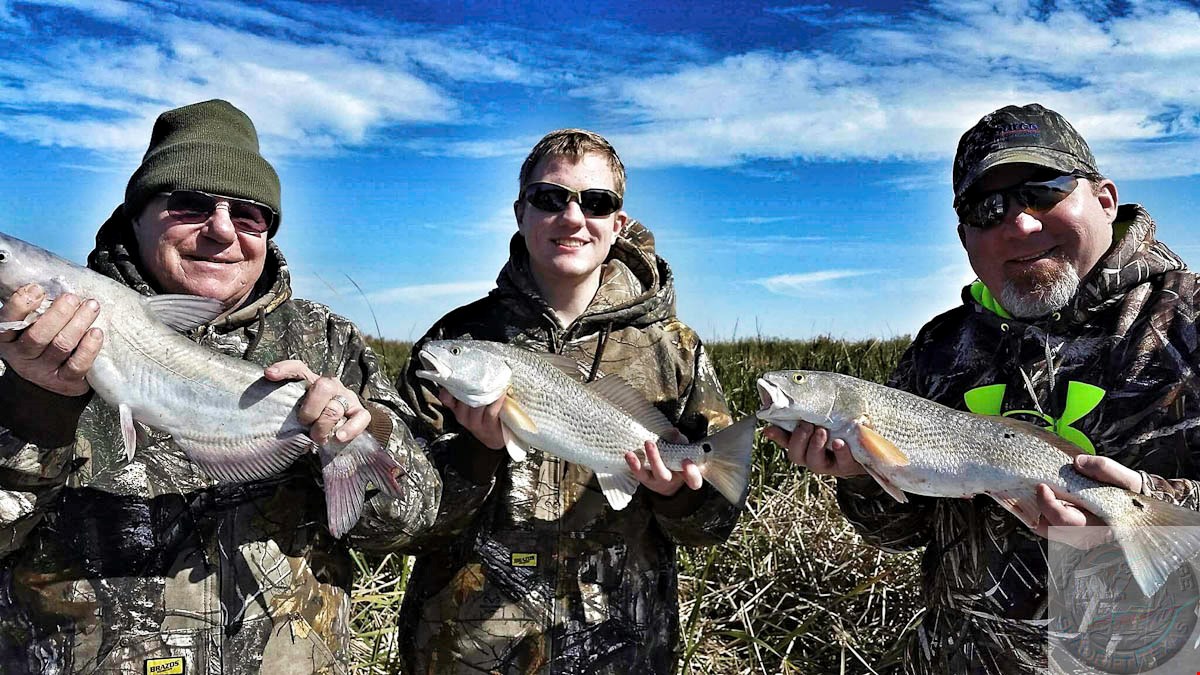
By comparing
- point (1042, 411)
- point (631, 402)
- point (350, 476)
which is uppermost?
point (1042, 411)

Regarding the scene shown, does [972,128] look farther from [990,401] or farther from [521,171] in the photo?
[521,171]

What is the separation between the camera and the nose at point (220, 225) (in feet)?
12.6

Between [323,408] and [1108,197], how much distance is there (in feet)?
11.8

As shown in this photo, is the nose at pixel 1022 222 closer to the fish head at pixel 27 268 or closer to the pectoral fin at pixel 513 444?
the pectoral fin at pixel 513 444

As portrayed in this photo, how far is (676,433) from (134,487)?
7.59 feet

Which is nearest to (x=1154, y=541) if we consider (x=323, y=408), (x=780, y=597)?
(x=323, y=408)

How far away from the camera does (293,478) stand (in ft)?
12.6

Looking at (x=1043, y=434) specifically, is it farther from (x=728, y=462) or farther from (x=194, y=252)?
(x=194, y=252)

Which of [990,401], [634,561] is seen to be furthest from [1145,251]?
[634,561]

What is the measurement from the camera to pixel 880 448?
13.0ft

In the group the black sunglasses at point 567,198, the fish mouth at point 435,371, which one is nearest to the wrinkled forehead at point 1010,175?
the black sunglasses at point 567,198

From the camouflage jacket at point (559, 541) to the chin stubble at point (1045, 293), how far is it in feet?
4.77

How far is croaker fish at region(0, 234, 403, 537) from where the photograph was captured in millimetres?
3564

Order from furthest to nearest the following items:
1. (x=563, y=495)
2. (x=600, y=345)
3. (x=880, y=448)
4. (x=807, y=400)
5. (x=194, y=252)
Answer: (x=600, y=345) < (x=563, y=495) < (x=807, y=400) < (x=880, y=448) < (x=194, y=252)
